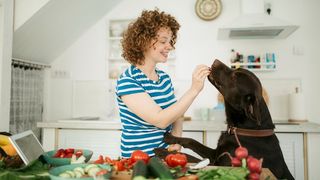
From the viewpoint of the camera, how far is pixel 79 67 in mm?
3686

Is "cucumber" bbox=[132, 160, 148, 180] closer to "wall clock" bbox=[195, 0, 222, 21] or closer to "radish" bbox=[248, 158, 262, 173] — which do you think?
"radish" bbox=[248, 158, 262, 173]

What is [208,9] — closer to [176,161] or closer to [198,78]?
[198,78]

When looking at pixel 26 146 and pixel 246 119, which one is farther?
pixel 246 119

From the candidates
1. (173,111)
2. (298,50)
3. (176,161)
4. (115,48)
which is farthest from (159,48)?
(298,50)

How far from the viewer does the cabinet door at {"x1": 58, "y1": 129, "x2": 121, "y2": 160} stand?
9.41 feet

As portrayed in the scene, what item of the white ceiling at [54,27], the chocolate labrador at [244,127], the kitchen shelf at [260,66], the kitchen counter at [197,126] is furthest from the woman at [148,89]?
the kitchen shelf at [260,66]

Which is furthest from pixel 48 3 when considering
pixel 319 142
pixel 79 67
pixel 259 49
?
pixel 319 142

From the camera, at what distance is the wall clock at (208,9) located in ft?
11.1

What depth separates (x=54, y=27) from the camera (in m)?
3.18

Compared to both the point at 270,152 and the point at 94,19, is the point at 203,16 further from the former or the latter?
the point at 270,152

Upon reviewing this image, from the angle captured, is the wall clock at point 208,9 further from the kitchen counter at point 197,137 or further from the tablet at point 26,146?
the tablet at point 26,146

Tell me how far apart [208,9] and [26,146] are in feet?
9.16

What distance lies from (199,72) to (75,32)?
2590 millimetres

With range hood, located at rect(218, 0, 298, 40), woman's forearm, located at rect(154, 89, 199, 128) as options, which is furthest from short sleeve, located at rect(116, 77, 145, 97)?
range hood, located at rect(218, 0, 298, 40)
